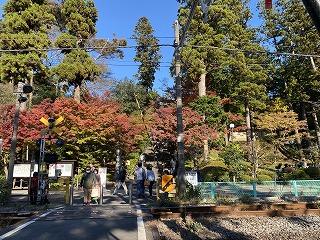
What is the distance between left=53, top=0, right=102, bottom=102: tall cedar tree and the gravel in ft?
56.4

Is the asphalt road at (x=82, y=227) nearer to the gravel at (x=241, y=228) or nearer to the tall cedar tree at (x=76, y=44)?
the gravel at (x=241, y=228)

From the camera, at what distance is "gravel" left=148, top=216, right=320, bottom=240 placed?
5.74m

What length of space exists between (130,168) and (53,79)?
11429mm

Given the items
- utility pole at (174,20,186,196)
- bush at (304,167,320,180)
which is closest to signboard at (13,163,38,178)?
utility pole at (174,20,186,196)

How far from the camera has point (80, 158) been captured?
20.1 metres

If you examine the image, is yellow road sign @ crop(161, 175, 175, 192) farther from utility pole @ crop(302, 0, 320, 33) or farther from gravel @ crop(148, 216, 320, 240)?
utility pole @ crop(302, 0, 320, 33)

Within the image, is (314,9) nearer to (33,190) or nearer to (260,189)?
(260,189)

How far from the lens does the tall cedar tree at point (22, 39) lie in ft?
62.0

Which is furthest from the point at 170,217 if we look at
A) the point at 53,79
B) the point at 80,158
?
the point at 53,79

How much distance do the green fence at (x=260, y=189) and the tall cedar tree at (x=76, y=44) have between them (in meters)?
14.3

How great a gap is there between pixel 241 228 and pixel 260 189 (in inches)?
235

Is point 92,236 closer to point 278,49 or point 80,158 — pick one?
point 80,158

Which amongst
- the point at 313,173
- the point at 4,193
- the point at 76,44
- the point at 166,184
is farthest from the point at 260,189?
A: the point at 76,44

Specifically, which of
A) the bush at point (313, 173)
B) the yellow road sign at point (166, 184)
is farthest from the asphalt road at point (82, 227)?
the bush at point (313, 173)
